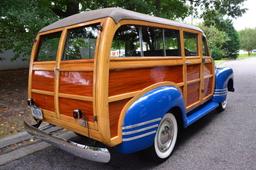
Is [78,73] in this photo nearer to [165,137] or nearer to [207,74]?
[165,137]

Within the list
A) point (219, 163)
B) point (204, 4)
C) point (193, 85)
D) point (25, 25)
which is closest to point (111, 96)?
point (219, 163)

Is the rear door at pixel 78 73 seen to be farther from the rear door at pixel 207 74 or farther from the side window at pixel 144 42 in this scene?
the rear door at pixel 207 74

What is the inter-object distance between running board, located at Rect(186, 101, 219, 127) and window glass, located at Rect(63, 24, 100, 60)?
6.80 ft

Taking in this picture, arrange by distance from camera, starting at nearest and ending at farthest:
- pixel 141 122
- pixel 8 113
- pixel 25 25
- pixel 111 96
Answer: pixel 111 96 < pixel 141 122 < pixel 8 113 < pixel 25 25

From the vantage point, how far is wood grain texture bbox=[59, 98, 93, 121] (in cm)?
306

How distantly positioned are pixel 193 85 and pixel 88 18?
2.31 m

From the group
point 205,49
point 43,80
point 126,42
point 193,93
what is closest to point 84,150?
point 43,80

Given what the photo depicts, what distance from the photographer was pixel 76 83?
323cm

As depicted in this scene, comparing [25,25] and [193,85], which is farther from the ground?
[25,25]

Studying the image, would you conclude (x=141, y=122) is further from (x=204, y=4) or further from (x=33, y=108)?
(x=204, y=4)

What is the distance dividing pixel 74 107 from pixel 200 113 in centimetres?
259

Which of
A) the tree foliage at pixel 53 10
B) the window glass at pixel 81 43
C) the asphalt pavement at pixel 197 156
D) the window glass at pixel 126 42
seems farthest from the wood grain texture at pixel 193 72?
the tree foliage at pixel 53 10

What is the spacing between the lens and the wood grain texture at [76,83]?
10.0ft

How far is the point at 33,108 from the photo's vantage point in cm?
405
